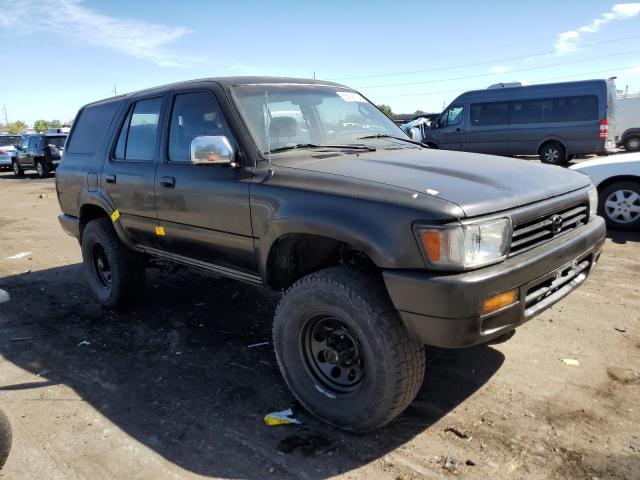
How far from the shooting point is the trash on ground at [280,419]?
2.86 meters

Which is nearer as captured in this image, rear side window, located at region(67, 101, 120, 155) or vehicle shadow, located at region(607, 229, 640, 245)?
rear side window, located at region(67, 101, 120, 155)

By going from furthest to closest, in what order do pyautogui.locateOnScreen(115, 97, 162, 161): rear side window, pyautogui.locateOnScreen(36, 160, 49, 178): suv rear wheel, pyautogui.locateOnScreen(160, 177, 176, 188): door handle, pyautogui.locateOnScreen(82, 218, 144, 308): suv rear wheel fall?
A: pyautogui.locateOnScreen(36, 160, 49, 178): suv rear wheel, pyautogui.locateOnScreen(82, 218, 144, 308): suv rear wheel, pyautogui.locateOnScreen(115, 97, 162, 161): rear side window, pyautogui.locateOnScreen(160, 177, 176, 188): door handle

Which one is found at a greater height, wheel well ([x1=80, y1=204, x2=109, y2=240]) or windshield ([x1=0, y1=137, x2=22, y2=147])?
windshield ([x1=0, y1=137, x2=22, y2=147])

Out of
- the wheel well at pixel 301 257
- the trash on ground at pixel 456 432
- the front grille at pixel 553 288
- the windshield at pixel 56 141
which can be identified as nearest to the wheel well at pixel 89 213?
the wheel well at pixel 301 257

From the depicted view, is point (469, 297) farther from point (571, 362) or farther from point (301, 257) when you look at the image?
point (571, 362)

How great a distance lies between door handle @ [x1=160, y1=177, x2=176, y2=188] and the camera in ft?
11.8

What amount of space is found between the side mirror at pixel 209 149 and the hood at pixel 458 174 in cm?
32

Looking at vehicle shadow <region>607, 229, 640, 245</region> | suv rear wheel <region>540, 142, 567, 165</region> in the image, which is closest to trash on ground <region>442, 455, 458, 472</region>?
vehicle shadow <region>607, 229, 640, 245</region>

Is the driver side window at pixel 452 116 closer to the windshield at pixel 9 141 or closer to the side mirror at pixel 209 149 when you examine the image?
the side mirror at pixel 209 149

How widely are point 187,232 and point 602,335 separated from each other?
3.21 meters

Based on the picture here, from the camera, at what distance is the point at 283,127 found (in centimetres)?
337

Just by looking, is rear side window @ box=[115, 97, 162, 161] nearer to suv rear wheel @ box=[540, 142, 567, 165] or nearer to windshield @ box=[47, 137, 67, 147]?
suv rear wheel @ box=[540, 142, 567, 165]

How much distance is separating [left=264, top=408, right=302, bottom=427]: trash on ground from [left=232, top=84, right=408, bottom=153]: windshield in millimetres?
1609

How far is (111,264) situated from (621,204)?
6351 mm
